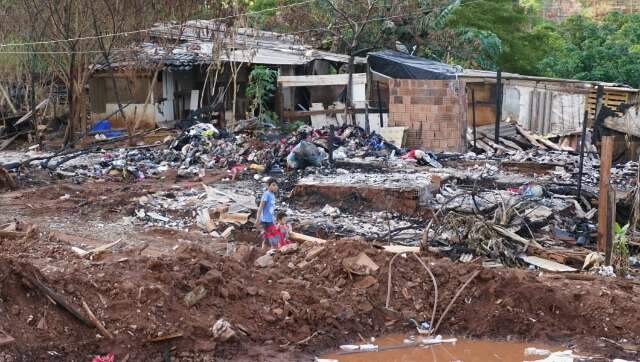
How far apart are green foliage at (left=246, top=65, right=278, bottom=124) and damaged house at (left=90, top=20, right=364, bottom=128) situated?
0.35m

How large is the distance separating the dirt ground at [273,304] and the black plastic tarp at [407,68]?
12.7 m

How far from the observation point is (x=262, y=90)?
23562 mm

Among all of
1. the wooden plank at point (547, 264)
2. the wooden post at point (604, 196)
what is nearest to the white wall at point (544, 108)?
the wooden post at point (604, 196)

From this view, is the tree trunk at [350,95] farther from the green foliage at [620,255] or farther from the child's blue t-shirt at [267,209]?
the green foliage at [620,255]

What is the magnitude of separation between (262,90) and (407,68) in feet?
14.1

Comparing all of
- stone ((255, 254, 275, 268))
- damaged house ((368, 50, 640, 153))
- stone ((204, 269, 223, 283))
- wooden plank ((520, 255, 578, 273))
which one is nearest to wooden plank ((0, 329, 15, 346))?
stone ((204, 269, 223, 283))

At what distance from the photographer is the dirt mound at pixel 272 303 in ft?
23.8

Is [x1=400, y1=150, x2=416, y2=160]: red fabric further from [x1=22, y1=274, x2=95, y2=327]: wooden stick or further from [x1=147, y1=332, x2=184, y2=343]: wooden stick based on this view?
[x1=22, y1=274, x2=95, y2=327]: wooden stick

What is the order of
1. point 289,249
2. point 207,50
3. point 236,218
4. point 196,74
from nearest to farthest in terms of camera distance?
point 289,249 → point 236,218 → point 207,50 → point 196,74

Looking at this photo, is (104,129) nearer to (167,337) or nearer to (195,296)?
(195,296)

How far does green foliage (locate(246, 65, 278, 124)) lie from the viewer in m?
23.5

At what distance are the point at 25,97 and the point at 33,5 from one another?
25.5 ft

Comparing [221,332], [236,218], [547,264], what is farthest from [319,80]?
[221,332]

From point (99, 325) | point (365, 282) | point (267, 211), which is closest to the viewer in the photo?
point (99, 325)
